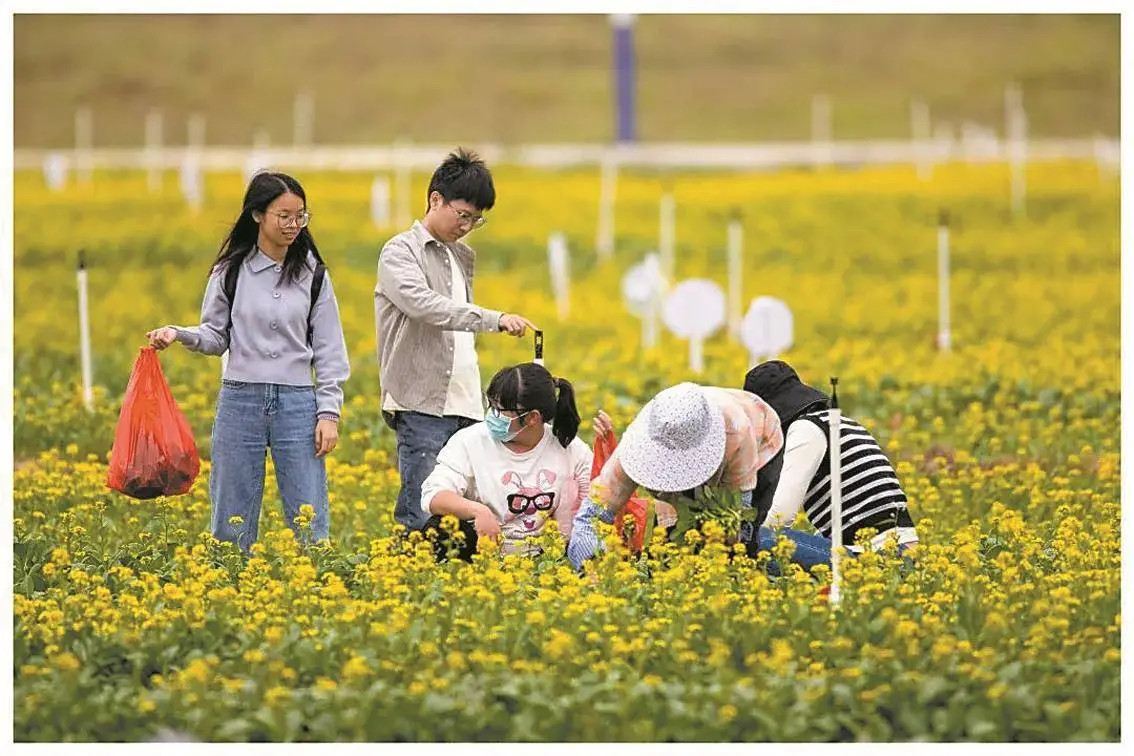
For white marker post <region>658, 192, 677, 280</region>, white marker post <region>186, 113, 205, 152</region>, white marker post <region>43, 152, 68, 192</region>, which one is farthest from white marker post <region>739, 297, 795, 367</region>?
white marker post <region>186, 113, 205, 152</region>

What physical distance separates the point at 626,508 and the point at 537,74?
52781 millimetres

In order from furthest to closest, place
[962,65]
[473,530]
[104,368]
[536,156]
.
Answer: [962,65], [536,156], [104,368], [473,530]

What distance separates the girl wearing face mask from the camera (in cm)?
709

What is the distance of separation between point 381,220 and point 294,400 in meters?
19.1

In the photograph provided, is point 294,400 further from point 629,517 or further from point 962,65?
point 962,65

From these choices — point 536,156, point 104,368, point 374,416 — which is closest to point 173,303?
point 104,368

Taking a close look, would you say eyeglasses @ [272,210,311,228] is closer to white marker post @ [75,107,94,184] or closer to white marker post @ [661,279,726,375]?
white marker post @ [661,279,726,375]

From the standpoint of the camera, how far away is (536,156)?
4053 centimetres

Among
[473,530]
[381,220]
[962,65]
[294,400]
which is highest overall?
[962,65]

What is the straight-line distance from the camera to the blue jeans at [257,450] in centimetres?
732

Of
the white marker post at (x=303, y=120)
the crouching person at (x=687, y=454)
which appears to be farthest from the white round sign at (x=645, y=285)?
the white marker post at (x=303, y=120)

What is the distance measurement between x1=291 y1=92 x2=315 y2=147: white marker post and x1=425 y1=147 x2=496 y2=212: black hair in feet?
138

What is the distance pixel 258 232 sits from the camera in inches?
289

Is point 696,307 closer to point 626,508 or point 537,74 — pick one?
point 626,508
